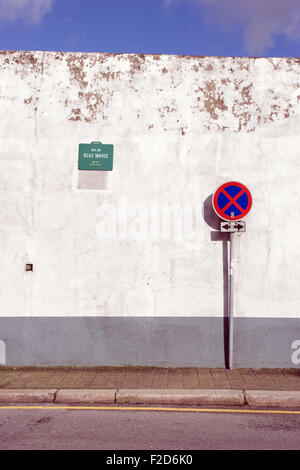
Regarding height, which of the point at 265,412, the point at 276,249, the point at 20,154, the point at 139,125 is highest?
the point at 139,125

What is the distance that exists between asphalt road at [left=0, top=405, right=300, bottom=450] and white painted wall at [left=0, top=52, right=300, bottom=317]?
229 cm

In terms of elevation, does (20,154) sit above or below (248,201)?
above

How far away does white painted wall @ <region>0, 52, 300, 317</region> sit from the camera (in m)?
7.91

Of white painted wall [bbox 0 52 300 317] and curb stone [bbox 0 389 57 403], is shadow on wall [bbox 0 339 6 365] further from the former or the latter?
curb stone [bbox 0 389 57 403]

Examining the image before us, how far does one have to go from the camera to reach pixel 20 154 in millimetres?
7980

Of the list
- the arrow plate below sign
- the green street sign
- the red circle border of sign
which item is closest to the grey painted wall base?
the arrow plate below sign

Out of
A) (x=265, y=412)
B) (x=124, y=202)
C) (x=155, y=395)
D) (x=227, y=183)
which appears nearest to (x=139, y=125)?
(x=124, y=202)

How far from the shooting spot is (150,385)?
6.76m

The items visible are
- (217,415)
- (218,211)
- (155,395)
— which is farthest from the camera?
(218,211)

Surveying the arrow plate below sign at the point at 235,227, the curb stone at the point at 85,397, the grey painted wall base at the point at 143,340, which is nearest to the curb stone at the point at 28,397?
the curb stone at the point at 85,397

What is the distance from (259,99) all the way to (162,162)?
6.98 feet

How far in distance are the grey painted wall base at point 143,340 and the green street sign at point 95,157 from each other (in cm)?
277

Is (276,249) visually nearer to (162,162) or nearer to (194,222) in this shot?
(194,222)

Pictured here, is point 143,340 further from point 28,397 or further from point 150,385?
point 28,397
